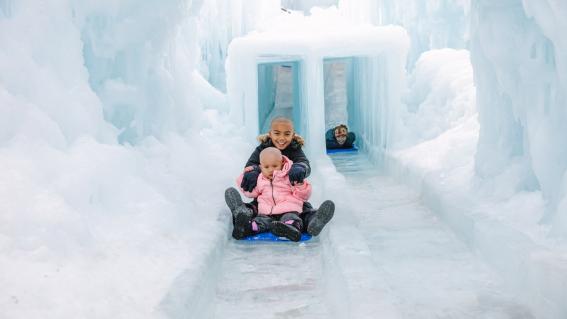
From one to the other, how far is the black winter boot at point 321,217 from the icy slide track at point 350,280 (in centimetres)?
10

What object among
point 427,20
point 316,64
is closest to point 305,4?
point 427,20

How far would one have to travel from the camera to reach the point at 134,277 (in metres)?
3.06

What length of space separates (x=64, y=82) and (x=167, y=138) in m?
2.10

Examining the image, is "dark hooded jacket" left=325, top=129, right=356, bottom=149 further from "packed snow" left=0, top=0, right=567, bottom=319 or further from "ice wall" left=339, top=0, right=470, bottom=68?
"packed snow" left=0, top=0, right=567, bottom=319

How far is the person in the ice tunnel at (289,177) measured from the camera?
474cm

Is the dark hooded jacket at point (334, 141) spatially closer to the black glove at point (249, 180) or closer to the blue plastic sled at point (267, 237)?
the black glove at point (249, 180)

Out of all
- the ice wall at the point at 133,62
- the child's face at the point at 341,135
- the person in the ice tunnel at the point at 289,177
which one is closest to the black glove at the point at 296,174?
the person in the ice tunnel at the point at 289,177

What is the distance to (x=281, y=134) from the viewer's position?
539cm

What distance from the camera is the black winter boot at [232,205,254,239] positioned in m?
4.79

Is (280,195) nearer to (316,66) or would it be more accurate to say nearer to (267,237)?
(267,237)

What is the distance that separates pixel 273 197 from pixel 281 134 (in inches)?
26.6

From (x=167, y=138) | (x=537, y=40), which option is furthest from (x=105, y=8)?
(x=537, y=40)

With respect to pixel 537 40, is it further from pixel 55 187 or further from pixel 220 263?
pixel 55 187

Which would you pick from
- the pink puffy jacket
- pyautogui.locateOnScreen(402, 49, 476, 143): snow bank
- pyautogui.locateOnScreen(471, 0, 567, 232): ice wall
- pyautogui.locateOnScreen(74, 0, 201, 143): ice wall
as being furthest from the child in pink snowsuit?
pyautogui.locateOnScreen(402, 49, 476, 143): snow bank
